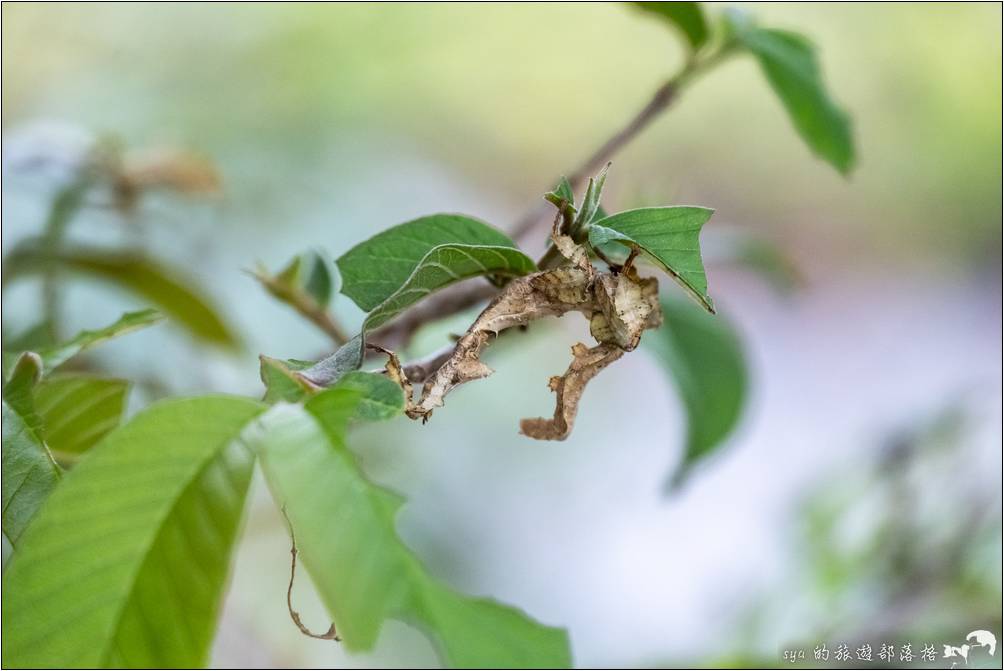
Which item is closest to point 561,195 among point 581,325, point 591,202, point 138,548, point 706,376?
point 591,202

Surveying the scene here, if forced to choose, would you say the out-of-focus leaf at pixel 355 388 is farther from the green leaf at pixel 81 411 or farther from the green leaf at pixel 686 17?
the green leaf at pixel 686 17

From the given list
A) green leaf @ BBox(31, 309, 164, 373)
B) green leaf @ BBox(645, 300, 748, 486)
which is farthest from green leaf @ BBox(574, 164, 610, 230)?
green leaf @ BBox(645, 300, 748, 486)

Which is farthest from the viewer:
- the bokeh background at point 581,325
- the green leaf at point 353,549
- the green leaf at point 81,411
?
the bokeh background at point 581,325

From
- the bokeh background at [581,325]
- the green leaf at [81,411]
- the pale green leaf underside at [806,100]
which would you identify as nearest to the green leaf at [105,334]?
the green leaf at [81,411]

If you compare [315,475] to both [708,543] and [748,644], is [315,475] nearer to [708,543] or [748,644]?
[748,644]

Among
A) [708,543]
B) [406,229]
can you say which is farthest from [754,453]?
[406,229]

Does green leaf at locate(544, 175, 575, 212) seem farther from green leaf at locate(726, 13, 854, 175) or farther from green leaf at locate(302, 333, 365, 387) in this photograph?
green leaf at locate(726, 13, 854, 175)
